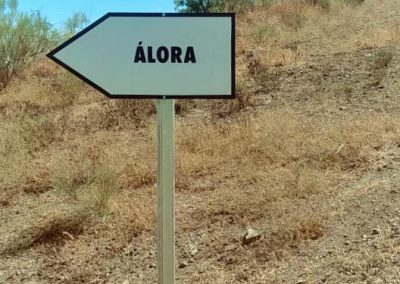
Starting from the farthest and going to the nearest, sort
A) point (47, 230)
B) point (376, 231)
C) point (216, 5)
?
1. point (216, 5)
2. point (47, 230)
3. point (376, 231)

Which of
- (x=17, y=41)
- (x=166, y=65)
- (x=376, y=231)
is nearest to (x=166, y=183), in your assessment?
(x=166, y=65)

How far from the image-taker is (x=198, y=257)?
15.1 feet

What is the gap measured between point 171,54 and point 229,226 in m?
2.66

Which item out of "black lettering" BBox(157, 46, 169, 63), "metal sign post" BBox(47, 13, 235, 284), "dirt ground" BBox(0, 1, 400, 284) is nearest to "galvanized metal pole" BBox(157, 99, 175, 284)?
"metal sign post" BBox(47, 13, 235, 284)

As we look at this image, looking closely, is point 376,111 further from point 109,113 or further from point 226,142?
point 109,113

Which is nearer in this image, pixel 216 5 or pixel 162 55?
pixel 162 55

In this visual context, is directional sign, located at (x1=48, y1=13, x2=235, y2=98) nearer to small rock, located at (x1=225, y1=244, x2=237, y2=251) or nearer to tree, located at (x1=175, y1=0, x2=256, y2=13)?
small rock, located at (x1=225, y1=244, x2=237, y2=251)

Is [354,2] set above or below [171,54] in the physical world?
above

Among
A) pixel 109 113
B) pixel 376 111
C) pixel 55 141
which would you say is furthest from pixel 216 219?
pixel 109 113

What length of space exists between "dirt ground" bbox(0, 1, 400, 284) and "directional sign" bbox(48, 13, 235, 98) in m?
1.88

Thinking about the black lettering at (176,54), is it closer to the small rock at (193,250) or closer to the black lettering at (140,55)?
the black lettering at (140,55)

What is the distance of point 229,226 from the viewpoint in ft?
16.6

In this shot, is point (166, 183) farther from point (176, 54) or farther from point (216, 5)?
point (216, 5)

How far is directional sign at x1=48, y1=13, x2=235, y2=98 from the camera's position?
2676 mm
